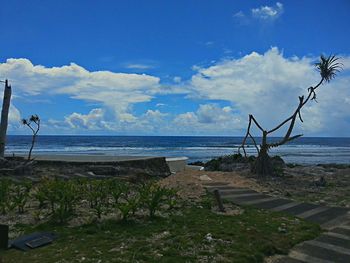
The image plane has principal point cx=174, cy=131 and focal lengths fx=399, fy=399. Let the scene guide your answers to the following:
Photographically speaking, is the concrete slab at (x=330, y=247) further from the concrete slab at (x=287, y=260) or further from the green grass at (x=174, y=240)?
the concrete slab at (x=287, y=260)

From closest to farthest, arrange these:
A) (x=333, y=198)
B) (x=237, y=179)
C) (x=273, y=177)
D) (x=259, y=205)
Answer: (x=259, y=205)
(x=333, y=198)
(x=237, y=179)
(x=273, y=177)

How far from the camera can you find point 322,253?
5473 millimetres

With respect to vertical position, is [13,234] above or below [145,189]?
below

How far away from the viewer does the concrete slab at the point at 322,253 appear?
5230 mm

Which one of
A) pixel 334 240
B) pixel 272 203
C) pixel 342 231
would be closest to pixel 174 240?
pixel 334 240

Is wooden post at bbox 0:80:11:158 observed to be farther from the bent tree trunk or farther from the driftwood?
the bent tree trunk

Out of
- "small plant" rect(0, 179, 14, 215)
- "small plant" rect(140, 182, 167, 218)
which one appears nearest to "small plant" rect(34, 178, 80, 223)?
"small plant" rect(0, 179, 14, 215)

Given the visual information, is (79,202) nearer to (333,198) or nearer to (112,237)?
(112,237)

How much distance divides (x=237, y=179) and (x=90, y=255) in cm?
916

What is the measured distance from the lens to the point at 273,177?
47.7 ft

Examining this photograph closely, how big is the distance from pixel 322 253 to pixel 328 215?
2.83 meters

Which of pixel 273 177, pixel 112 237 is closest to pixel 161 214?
pixel 112 237

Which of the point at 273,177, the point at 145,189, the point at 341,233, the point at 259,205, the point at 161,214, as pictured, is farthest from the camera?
the point at 273,177

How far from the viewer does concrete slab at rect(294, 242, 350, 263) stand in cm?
523
